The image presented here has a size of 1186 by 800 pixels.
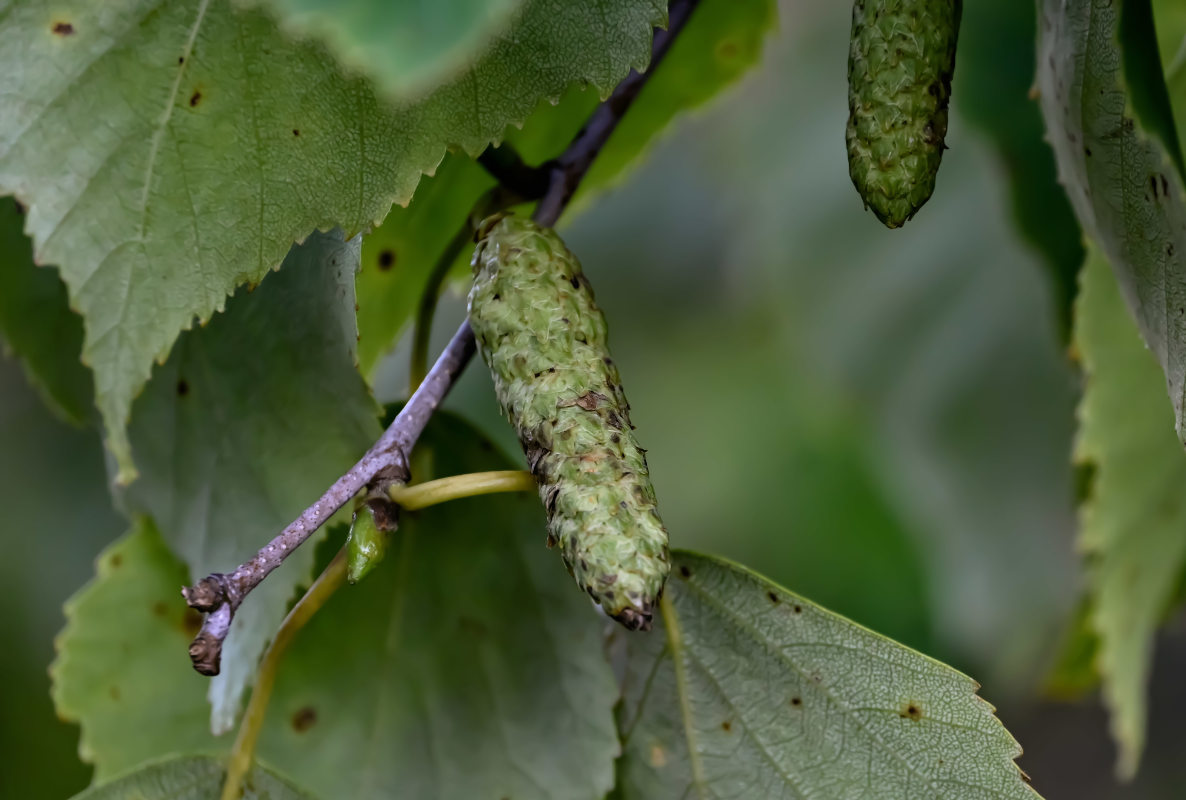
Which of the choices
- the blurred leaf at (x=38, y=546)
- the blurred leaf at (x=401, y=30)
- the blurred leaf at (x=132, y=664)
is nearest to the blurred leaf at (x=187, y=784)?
the blurred leaf at (x=132, y=664)

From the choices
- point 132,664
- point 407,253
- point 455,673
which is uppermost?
point 407,253

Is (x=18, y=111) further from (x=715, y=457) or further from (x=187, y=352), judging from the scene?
(x=715, y=457)

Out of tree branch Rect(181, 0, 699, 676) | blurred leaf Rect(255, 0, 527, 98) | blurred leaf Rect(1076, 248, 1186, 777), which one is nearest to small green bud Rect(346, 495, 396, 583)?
tree branch Rect(181, 0, 699, 676)

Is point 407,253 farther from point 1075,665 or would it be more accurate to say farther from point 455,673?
point 1075,665

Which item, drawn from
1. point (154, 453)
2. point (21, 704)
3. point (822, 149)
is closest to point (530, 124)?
point (154, 453)

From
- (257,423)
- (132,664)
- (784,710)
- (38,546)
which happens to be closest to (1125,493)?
(784,710)

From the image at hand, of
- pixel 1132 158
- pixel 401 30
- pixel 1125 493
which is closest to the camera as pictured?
pixel 401 30

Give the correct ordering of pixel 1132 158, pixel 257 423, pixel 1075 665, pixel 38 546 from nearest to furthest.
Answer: pixel 1132 158 → pixel 257 423 → pixel 1075 665 → pixel 38 546
